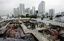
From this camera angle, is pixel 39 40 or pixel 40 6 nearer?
pixel 39 40

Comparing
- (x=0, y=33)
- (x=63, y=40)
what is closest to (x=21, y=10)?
(x=0, y=33)

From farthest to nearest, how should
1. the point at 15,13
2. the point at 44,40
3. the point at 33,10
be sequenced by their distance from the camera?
the point at 15,13
the point at 33,10
the point at 44,40

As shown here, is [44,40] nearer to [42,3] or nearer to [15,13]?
[42,3]

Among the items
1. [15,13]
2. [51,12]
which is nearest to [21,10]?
[15,13]

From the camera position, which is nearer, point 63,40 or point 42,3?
point 63,40

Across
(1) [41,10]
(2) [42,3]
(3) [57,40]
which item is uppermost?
(2) [42,3]

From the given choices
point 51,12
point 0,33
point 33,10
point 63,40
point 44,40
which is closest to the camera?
point 63,40

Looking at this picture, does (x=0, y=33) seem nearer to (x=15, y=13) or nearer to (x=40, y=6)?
(x=40, y=6)

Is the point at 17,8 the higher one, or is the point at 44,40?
the point at 17,8

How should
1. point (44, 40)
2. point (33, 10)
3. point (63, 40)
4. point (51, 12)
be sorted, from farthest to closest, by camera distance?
point (33, 10), point (51, 12), point (44, 40), point (63, 40)
